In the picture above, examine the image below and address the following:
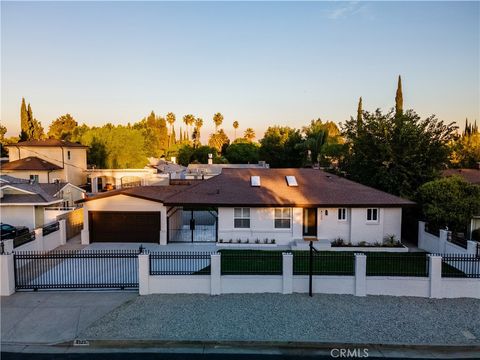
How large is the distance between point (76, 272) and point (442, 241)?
17527 millimetres

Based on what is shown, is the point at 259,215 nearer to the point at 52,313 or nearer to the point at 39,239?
the point at 39,239

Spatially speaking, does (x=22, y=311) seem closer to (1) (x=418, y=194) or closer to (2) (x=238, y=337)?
(2) (x=238, y=337)

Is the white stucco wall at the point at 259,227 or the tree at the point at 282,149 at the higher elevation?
the tree at the point at 282,149

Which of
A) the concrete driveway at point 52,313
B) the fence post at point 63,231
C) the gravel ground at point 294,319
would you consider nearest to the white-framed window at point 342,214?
the gravel ground at point 294,319

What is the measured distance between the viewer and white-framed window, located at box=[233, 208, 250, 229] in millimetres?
20922

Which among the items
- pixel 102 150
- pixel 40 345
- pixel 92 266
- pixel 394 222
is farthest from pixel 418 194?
pixel 102 150

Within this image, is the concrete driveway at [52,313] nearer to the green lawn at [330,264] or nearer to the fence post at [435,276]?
the green lawn at [330,264]

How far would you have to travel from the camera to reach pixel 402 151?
25.5 metres

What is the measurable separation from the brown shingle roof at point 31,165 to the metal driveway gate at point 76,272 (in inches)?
1004

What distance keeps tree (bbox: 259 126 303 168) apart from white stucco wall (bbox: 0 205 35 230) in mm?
49120

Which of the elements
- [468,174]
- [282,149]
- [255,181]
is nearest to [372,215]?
[255,181]

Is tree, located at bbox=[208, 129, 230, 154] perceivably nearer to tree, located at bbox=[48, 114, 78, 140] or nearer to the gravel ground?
tree, located at bbox=[48, 114, 78, 140]

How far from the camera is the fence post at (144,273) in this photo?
42.5ft
